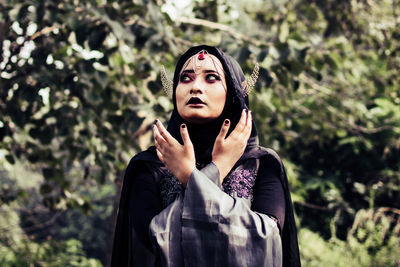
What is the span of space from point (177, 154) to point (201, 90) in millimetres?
286

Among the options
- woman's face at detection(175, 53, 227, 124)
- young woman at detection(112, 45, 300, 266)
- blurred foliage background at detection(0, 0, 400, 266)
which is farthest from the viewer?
blurred foliage background at detection(0, 0, 400, 266)

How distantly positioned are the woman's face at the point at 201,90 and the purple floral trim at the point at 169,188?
23 cm

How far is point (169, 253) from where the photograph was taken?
1622mm

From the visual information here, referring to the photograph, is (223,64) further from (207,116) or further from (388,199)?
(388,199)

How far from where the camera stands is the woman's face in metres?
1.84

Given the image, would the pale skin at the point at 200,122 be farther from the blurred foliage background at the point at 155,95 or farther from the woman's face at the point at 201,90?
the blurred foliage background at the point at 155,95

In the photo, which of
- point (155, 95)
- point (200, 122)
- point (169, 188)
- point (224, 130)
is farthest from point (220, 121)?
point (155, 95)

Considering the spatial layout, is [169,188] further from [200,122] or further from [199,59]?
[199,59]

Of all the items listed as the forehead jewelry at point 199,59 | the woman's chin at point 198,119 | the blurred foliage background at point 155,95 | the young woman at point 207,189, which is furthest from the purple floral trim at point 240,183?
the blurred foliage background at point 155,95

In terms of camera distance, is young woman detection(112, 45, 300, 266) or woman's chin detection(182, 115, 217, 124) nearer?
young woman detection(112, 45, 300, 266)

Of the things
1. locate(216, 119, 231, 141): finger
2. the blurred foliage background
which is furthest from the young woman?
the blurred foliage background

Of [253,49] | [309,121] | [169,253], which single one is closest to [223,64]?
[169,253]

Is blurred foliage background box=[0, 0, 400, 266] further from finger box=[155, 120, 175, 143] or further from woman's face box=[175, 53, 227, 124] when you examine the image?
finger box=[155, 120, 175, 143]

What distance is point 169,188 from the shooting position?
72.0 inches
